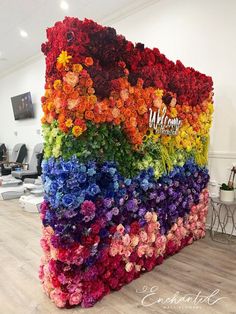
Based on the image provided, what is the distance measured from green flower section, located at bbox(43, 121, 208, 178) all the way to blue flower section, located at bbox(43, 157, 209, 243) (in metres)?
0.06

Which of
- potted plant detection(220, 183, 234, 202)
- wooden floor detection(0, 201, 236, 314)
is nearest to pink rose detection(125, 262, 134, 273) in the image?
wooden floor detection(0, 201, 236, 314)

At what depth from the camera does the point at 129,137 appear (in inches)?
90.4

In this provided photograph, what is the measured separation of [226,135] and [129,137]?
6.10 feet

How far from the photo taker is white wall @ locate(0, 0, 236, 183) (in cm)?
356

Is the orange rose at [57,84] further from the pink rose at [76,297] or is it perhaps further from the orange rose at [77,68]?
the pink rose at [76,297]

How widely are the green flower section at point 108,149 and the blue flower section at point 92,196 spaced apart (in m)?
0.06

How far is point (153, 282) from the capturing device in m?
2.43

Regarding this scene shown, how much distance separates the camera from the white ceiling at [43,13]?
4.58 meters

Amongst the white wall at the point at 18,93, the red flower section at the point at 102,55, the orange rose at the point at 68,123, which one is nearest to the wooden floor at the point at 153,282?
the orange rose at the point at 68,123

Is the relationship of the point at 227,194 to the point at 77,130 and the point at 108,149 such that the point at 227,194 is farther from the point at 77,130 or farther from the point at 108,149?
the point at 77,130

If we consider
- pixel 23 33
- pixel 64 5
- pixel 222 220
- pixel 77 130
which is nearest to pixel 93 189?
pixel 77 130

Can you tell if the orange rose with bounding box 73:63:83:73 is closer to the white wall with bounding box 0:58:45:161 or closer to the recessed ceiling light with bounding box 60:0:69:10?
the recessed ceiling light with bounding box 60:0:69:10

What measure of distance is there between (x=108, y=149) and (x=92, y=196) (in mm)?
368

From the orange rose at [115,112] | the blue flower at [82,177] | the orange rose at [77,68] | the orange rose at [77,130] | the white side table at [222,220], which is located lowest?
the white side table at [222,220]
